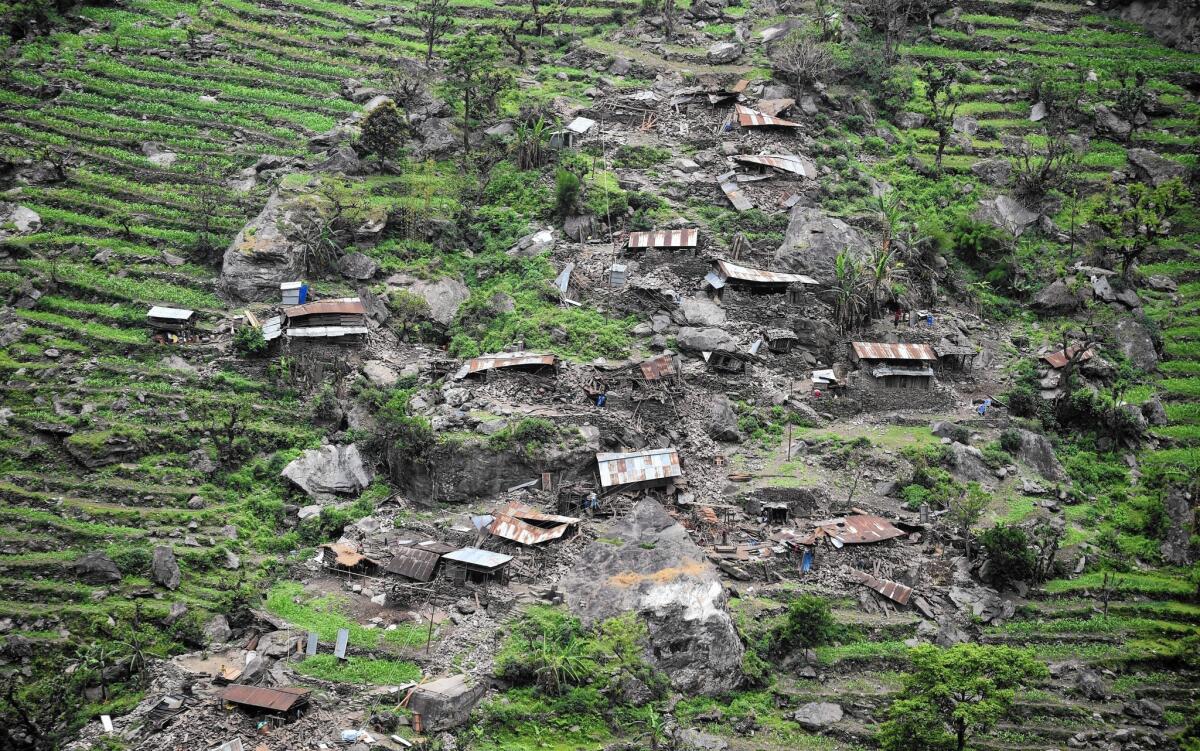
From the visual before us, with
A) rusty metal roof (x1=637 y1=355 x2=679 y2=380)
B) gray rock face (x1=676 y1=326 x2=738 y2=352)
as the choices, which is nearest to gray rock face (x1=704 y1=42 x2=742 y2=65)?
gray rock face (x1=676 y1=326 x2=738 y2=352)

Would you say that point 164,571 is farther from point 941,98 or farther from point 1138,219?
point 941,98

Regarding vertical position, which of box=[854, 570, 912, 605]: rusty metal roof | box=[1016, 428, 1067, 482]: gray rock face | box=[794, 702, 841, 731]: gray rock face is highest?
box=[1016, 428, 1067, 482]: gray rock face

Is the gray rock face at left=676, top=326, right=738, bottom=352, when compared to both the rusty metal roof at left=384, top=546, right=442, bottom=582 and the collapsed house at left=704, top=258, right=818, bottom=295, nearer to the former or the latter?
the collapsed house at left=704, top=258, right=818, bottom=295

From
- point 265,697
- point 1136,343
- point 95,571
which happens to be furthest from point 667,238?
point 95,571

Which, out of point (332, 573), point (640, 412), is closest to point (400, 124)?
point (640, 412)

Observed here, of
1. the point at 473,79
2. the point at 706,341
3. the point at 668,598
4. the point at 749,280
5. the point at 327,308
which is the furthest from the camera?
the point at 473,79

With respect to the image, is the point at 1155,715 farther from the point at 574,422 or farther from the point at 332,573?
the point at 332,573

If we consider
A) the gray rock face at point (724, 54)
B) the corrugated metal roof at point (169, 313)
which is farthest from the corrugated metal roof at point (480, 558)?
the gray rock face at point (724, 54)
